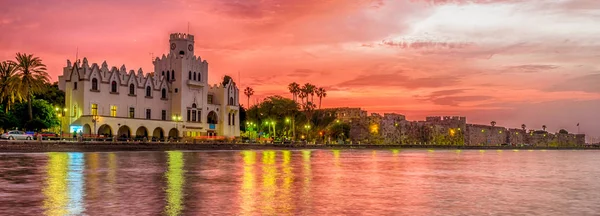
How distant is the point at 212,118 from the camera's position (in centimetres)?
10450

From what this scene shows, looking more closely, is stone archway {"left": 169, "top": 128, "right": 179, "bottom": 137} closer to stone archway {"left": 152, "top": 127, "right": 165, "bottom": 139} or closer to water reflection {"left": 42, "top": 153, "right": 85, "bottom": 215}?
stone archway {"left": 152, "top": 127, "right": 165, "bottom": 139}

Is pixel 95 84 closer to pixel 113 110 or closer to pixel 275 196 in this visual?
pixel 113 110

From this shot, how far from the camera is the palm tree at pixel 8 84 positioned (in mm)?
69625

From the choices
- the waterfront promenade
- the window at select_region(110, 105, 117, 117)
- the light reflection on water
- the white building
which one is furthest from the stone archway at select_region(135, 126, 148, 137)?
the light reflection on water

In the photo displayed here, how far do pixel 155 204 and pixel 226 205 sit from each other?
2.02m

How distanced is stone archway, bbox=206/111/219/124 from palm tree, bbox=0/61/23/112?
36.1 metres

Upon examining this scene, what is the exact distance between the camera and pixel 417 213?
15.5m

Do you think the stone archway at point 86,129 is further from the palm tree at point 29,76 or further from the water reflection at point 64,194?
the water reflection at point 64,194

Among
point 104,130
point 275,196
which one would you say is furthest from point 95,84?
point 275,196

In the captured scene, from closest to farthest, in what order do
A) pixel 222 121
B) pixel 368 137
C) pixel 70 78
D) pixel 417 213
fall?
pixel 417 213, pixel 70 78, pixel 222 121, pixel 368 137

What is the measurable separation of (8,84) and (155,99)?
2687 centimetres

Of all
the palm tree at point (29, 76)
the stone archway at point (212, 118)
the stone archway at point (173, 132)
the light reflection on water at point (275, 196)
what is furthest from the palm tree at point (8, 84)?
the light reflection on water at point (275, 196)

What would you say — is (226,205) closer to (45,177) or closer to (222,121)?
(45,177)

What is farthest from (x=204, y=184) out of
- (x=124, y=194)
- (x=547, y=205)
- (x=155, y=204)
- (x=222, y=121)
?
(x=222, y=121)
